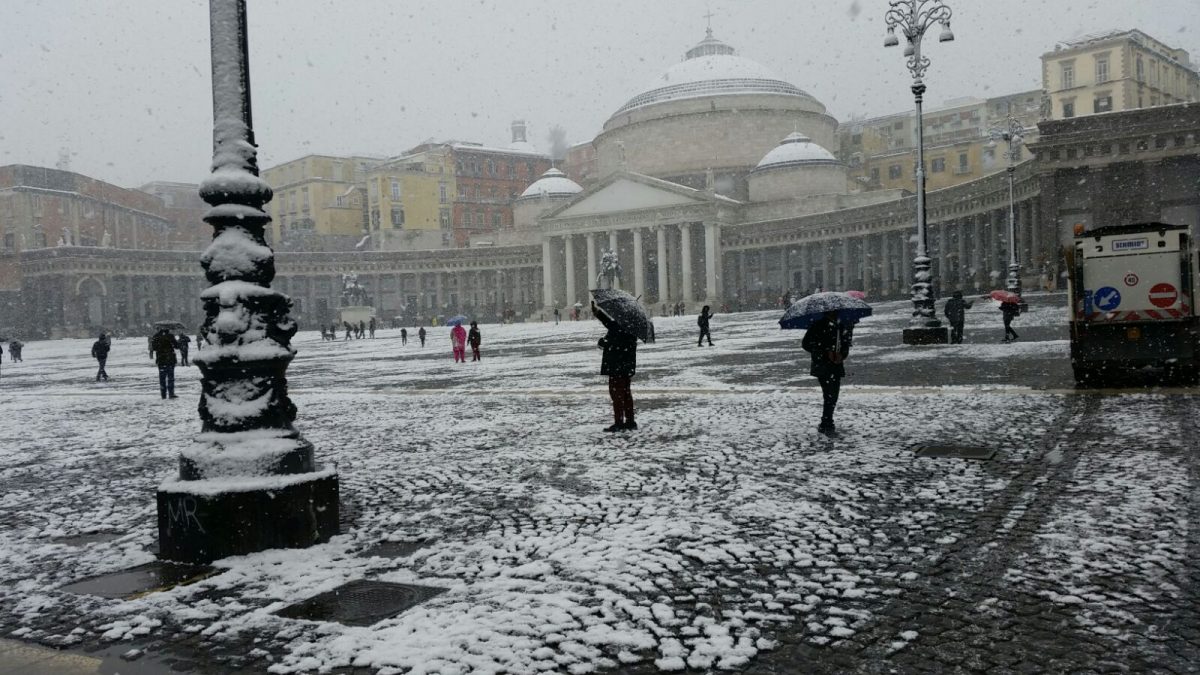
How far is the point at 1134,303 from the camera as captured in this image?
43.6 ft

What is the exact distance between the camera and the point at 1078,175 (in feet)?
149

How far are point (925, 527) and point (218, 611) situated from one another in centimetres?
432

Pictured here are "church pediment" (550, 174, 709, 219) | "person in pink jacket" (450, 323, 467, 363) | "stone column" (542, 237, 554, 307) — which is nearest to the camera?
"person in pink jacket" (450, 323, 467, 363)

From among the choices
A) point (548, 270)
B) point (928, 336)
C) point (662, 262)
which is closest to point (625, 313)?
point (928, 336)

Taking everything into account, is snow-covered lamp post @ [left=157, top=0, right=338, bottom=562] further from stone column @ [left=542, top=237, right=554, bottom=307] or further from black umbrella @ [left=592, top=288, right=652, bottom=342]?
stone column @ [left=542, top=237, right=554, bottom=307]

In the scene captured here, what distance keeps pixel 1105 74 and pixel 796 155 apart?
26067mm

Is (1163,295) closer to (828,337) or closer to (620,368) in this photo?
(828,337)

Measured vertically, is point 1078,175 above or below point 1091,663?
above

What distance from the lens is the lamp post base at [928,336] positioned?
23859 mm

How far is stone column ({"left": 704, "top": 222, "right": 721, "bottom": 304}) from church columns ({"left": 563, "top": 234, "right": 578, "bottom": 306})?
1380 cm

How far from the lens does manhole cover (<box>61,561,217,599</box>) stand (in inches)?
201

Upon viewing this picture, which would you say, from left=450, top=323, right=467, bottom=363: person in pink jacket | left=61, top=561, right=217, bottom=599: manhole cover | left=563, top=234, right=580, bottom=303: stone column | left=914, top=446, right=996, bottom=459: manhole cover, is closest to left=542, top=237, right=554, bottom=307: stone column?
left=563, top=234, right=580, bottom=303: stone column

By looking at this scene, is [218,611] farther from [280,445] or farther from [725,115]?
[725,115]

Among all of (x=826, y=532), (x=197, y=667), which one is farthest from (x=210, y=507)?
(x=826, y=532)
